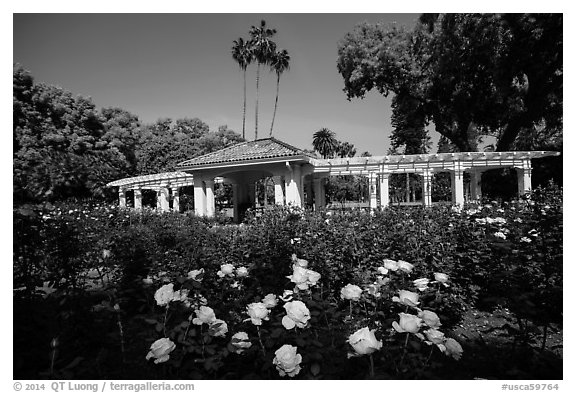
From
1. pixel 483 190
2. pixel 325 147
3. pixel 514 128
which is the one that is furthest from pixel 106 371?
pixel 325 147

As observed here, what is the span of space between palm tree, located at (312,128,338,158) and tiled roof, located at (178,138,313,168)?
1666 inches

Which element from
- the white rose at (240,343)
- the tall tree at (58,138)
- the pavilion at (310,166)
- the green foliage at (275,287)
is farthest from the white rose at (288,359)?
the pavilion at (310,166)

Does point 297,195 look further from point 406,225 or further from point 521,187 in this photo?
point 521,187

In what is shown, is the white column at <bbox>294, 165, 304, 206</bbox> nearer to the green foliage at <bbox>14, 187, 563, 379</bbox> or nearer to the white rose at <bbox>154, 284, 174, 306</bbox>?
the green foliage at <bbox>14, 187, 563, 379</bbox>

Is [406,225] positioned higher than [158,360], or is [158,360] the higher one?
[406,225]

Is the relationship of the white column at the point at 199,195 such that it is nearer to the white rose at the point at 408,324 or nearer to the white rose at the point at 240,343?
the white rose at the point at 240,343

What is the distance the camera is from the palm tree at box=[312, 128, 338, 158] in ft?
186

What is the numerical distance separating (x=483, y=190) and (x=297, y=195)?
16.1 meters

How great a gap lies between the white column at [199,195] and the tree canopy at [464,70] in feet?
36.5

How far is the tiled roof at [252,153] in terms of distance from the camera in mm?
13000

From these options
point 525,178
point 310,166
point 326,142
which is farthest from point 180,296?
point 326,142

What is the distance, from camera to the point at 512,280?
2730 millimetres

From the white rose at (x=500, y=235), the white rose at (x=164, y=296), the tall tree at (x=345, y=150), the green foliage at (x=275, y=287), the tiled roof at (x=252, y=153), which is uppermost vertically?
the tall tree at (x=345, y=150)

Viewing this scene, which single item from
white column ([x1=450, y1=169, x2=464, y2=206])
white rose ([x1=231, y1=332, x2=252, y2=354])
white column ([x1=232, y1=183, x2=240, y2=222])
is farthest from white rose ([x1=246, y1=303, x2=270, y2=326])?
white column ([x1=232, y1=183, x2=240, y2=222])
